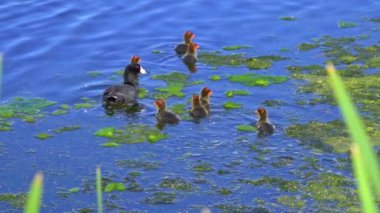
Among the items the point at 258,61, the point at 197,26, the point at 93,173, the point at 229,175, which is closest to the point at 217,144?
the point at 229,175

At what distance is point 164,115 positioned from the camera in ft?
31.2

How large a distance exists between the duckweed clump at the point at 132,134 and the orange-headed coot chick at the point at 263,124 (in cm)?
95

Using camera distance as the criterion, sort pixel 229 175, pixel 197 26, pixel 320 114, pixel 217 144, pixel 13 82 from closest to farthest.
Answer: pixel 229 175 → pixel 217 144 → pixel 320 114 → pixel 13 82 → pixel 197 26

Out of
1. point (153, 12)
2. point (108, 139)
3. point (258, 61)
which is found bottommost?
point (108, 139)

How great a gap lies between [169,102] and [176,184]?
238cm

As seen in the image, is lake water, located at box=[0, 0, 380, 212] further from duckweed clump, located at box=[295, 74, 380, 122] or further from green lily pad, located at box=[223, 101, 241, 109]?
duckweed clump, located at box=[295, 74, 380, 122]

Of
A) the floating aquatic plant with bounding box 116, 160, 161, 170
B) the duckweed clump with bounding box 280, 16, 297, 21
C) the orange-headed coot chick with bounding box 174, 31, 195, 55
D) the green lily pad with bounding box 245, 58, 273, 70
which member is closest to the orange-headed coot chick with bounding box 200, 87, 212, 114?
the floating aquatic plant with bounding box 116, 160, 161, 170

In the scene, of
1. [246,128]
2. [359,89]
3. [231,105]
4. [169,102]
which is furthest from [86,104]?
[359,89]

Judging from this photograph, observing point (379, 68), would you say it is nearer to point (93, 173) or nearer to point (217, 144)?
point (217, 144)

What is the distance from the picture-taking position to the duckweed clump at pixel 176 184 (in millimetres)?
7984

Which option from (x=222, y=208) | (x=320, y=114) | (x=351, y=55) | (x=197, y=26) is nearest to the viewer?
(x=222, y=208)

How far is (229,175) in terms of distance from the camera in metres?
8.23

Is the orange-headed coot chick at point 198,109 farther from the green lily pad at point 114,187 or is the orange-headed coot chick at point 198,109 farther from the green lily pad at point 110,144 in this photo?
the green lily pad at point 114,187

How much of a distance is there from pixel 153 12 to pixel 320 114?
186 inches
